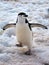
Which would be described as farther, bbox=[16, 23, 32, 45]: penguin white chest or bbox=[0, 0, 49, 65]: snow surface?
bbox=[16, 23, 32, 45]: penguin white chest

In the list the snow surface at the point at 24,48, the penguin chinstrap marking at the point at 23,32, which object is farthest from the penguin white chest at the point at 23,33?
the snow surface at the point at 24,48

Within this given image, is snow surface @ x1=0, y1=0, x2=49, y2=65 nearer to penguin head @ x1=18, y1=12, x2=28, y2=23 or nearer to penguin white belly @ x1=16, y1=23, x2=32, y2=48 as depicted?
penguin white belly @ x1=16, y1=23, x2=32, y2=48

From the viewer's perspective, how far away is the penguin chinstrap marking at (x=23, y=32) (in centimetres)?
267

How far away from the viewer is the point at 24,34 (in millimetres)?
2768

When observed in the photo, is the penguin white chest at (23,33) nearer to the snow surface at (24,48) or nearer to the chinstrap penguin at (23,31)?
the chinstrap penguin at (23,31)

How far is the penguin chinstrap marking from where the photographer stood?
267 centimetres

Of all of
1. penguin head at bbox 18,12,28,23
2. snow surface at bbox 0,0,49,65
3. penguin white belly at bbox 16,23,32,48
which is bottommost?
snow surface at bbox 0,0,49,65

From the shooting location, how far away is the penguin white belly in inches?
107

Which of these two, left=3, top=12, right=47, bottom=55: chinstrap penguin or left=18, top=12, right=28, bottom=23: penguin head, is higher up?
left=18, top=12, right=28, bottom=23: penguin head

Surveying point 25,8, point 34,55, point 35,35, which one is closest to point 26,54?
point 34,55

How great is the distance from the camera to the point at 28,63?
2.52 m

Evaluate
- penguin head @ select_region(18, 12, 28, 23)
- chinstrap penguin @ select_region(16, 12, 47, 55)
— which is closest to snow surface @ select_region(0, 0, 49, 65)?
chinstrap penguin @ select_region(16, 12, 47, 55)

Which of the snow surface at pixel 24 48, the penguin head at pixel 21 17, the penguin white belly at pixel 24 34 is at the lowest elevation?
the snow surface at pixel 24 48

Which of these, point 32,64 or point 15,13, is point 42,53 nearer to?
point 32,64
